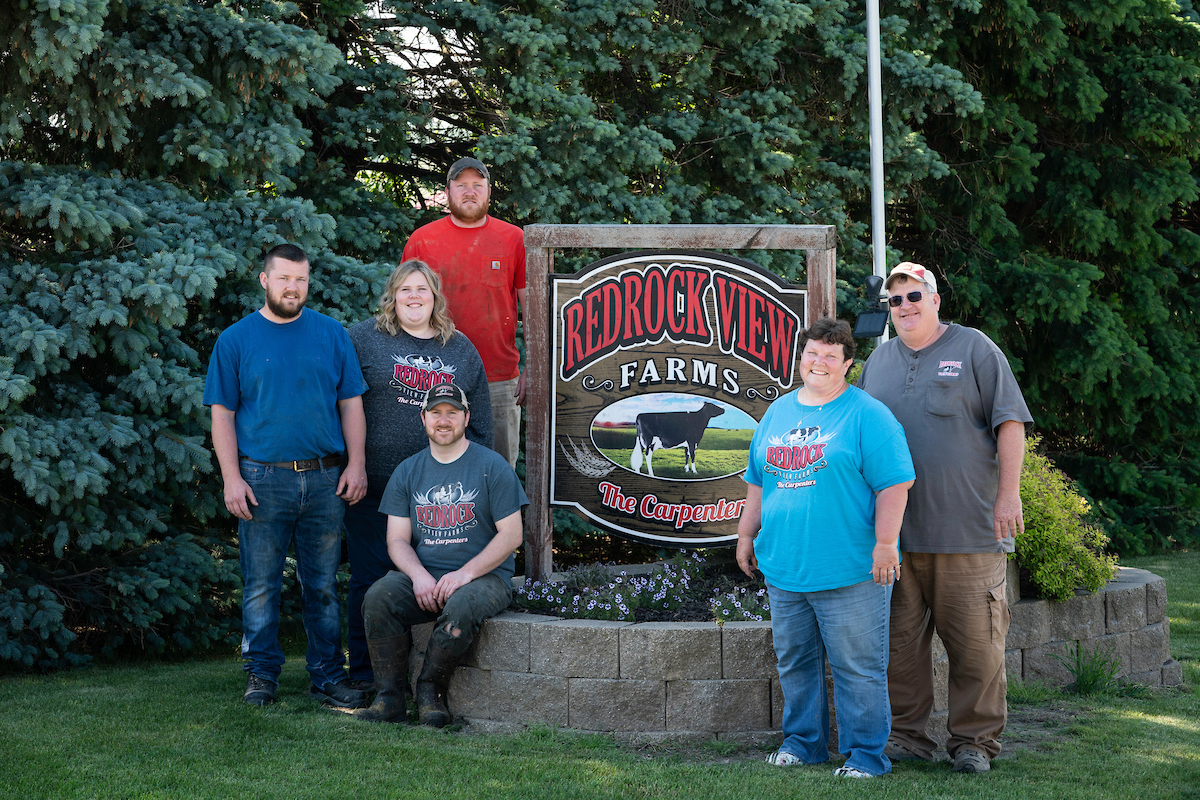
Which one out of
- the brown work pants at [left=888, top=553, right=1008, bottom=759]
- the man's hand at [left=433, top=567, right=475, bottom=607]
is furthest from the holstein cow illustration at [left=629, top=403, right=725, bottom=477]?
the brown work pants at [left=888, top=553, right=1008, bottom=759]

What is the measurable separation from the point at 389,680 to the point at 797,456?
195 cm

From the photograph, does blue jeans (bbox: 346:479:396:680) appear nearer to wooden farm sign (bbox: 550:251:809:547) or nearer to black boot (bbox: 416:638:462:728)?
black boot (bbox: 416:638:462:728)

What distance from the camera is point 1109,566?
201 inches

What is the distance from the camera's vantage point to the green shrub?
4863 millimetres

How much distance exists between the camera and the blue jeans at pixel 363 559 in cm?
473

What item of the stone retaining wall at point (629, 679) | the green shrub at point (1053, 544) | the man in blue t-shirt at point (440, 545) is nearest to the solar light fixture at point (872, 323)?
the stone retaining wall at point (629, 679)

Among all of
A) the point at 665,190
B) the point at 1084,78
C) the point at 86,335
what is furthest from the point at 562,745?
the point at 1084,78

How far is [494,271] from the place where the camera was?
4922 mm

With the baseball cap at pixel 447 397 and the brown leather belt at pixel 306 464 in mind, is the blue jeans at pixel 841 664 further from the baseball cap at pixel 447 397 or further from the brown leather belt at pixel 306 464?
the brown leather belt at pixel 306 464

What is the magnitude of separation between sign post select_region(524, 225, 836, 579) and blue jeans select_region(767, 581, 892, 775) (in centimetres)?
130

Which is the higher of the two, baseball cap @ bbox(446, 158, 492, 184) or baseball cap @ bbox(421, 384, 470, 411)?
baseball cap @ bbox(446, 158, 492, 184)

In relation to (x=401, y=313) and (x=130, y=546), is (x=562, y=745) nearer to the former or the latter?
(x=401, y=313)

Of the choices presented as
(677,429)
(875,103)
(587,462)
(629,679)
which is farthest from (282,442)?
(875,103)

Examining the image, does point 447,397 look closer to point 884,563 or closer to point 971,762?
point 884,563
